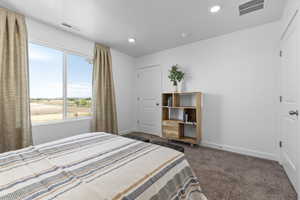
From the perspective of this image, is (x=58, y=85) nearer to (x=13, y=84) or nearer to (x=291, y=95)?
(x=13, y=84)

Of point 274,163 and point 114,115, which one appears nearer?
point 274,163

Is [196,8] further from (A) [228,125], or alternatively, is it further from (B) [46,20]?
(B) [46,20]

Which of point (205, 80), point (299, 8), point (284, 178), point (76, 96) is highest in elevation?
point (299, 8)

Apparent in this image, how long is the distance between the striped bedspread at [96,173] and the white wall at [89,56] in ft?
4.90

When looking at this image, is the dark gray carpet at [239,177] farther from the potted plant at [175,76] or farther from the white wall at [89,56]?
the white wall at [89,56]

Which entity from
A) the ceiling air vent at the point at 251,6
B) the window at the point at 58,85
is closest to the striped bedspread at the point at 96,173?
the window at the point at 58,85

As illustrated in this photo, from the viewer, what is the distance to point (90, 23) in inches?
95.6

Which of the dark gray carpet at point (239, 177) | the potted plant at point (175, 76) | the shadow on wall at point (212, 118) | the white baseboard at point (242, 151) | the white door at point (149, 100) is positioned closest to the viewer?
the dark gray carpet at point (239, 177)

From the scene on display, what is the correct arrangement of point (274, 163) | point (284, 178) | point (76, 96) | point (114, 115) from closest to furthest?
point (284, 178)
point (274, 163)
point (76, 96)
point (114, 115)

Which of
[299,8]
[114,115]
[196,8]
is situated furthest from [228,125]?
[114,115]

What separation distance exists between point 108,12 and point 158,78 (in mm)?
2145

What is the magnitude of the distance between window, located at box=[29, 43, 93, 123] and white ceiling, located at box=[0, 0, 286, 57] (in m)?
0.62

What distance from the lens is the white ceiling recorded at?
1914 millimetres

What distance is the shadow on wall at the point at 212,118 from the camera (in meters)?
2.86
